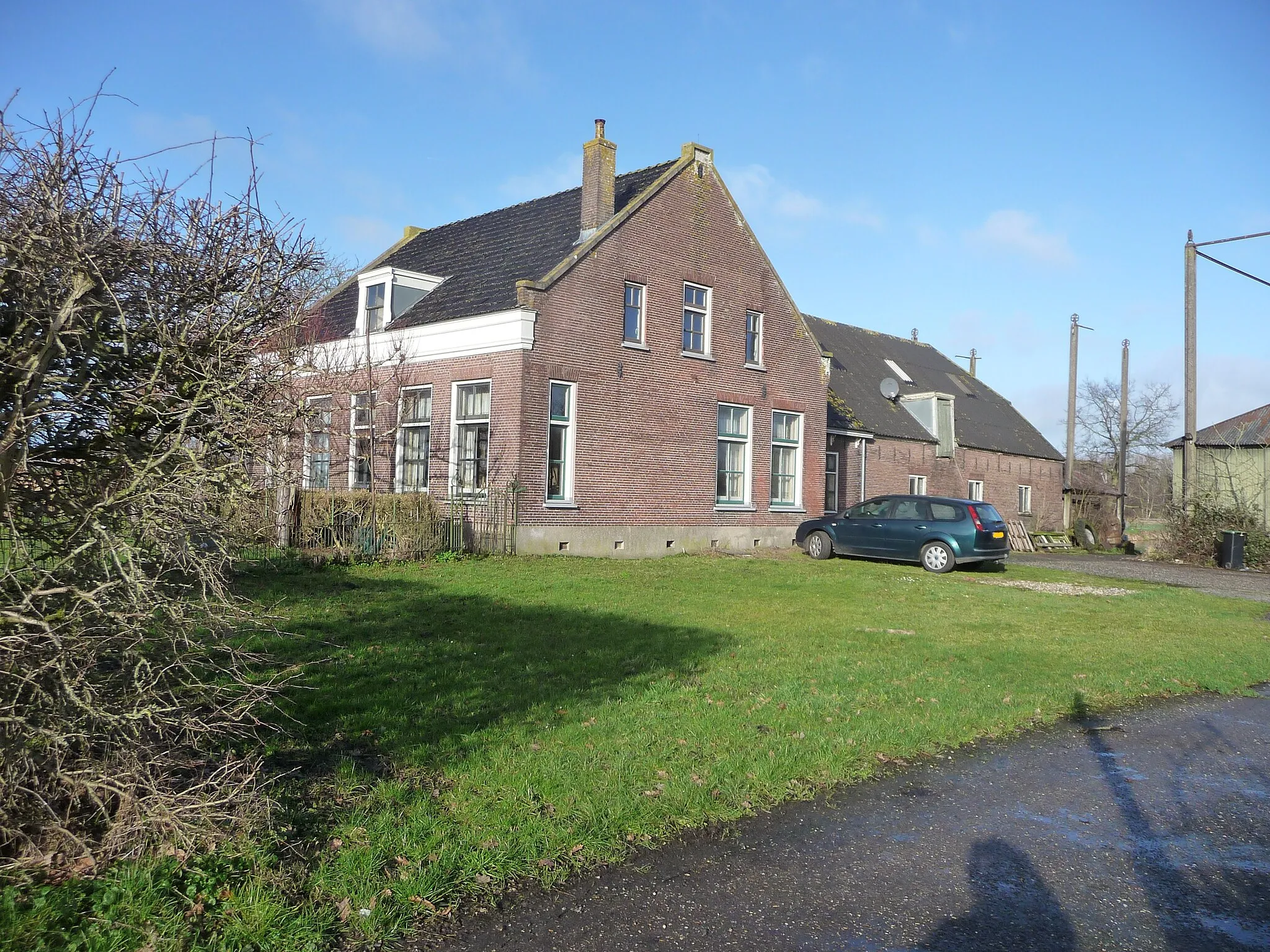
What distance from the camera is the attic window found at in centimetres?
3569

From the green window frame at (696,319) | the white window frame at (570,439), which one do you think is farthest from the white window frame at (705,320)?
the white window frame at (570,439)

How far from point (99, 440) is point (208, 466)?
411 mm

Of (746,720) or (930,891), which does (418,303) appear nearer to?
(746,720)

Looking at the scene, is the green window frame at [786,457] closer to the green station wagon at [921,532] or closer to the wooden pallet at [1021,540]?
the green station wagon at [921,532]

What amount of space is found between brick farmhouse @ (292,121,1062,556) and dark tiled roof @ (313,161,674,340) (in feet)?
0.25

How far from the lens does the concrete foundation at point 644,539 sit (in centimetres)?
1880

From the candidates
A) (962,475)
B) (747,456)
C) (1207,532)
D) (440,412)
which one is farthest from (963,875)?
(962,475)

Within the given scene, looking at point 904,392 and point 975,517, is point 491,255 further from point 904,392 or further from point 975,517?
point 904,392

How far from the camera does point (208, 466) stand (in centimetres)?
389

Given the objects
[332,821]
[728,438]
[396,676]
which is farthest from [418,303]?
[332,821]

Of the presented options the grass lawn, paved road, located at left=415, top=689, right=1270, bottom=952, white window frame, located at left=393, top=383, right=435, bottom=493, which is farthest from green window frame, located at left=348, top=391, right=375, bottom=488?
paved road, located at left=415, top=689, right=1270, bottom=952

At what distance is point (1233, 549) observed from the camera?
80.6 feet

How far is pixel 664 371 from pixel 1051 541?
19.1 meters

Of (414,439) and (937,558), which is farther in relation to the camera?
(414,439)
